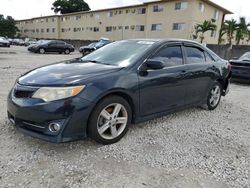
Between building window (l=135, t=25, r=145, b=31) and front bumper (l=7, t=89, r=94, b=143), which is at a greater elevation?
building window (l=135, t=25, r=145, b=31)

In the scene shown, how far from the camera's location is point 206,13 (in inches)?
1230

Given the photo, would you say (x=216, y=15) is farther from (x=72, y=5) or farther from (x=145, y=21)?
(x=72, y=5)

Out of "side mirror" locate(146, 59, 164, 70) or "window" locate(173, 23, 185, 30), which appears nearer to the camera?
"side mirror" locate(146, 59, 164, 70)

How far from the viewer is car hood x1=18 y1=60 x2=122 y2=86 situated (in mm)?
2797

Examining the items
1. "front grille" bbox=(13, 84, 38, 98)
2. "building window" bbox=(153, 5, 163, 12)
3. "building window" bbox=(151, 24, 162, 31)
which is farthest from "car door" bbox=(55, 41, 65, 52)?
"front grille" bbox=(13, 84, 38, 98)

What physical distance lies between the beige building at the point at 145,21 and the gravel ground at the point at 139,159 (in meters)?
27.9

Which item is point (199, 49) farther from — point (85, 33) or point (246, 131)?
point (85, 33)

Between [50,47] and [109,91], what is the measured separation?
20.8m

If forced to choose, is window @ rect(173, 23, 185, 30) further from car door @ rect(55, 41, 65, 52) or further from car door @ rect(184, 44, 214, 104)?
car door @ rect(184, 44, 214, 104)

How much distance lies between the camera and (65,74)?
298 cm

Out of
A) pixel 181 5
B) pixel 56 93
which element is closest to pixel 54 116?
pixel 56 93

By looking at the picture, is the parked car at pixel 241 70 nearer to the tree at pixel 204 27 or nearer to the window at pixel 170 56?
the window at pixel 170 56

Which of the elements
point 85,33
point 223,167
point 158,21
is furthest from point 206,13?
point 223,167

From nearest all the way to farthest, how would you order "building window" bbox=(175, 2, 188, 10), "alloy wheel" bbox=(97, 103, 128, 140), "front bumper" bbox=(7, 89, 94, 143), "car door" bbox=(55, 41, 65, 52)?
"front bumper" bbox=(7, 89, 94, 143) < "alloy wheel" bbox=(97, 103, 128, 140) < "car door" bbox=(55, 41, 65, 52) < "building window" bbox=(175, 2, 188, 10)
